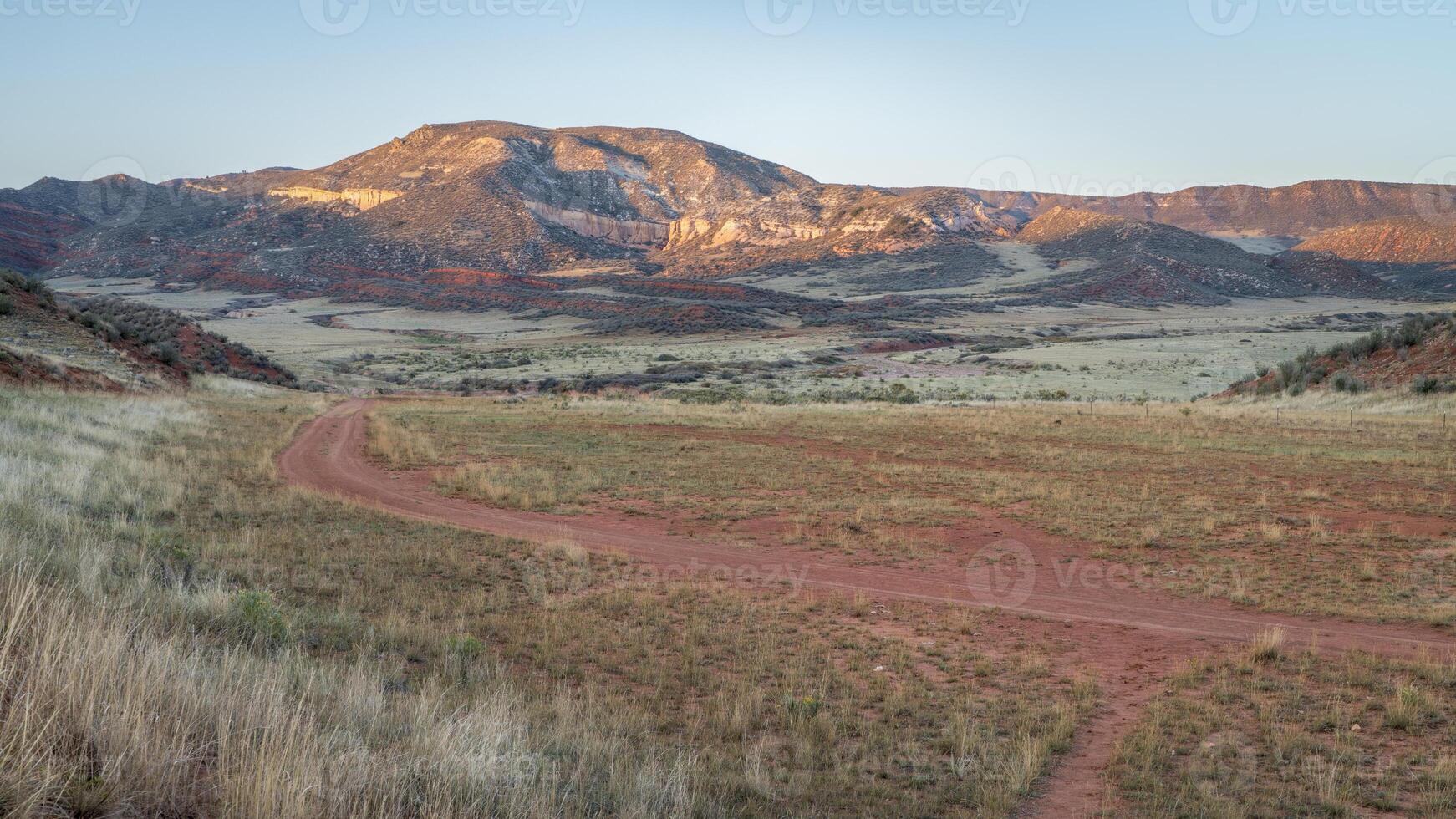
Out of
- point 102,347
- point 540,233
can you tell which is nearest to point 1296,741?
point 102,347

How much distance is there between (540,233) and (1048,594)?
14654cm

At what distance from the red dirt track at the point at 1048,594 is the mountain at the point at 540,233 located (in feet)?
237

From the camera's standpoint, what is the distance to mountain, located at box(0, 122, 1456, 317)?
12256cm

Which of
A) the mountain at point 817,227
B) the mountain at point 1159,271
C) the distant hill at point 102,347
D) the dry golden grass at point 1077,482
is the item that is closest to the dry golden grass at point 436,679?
the dry golden grass at point 1077,482

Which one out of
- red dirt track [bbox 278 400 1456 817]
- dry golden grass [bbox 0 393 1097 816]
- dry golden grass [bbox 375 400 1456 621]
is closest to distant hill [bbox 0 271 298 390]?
dry golden grass [bbox 375 400 1456 621]

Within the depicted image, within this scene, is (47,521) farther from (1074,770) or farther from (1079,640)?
(1079,640)

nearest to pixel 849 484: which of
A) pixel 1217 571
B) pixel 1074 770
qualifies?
pixel 1217 571

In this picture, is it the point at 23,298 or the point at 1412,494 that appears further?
the point at 23,298

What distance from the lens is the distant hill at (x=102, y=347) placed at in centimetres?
2409

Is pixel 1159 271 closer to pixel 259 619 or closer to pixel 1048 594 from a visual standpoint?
pixel 1048 594

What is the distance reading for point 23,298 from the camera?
32969 mm

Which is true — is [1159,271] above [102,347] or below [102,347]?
above

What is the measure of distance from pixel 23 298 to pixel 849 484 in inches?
1334

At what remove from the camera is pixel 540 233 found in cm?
14862
